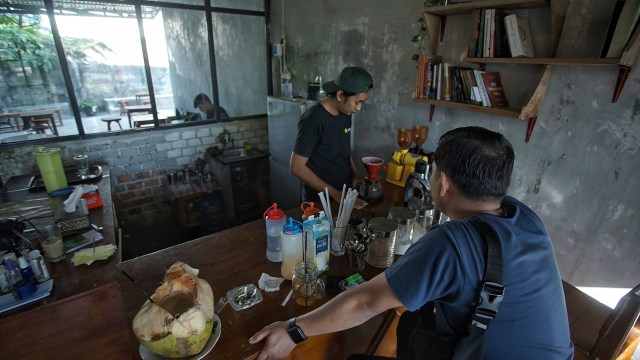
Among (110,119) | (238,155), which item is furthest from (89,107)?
(238,155)

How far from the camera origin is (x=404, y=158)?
223cm

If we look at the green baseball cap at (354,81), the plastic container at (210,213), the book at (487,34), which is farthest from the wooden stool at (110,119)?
the book at (487,34)

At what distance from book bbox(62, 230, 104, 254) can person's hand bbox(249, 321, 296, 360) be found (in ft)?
4.35

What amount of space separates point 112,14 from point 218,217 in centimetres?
242

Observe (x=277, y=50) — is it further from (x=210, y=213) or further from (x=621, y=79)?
(x=621, y=79)

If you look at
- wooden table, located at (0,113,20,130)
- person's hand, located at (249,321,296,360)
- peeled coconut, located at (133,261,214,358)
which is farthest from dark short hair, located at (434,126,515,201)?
wooden table, located at (0,113,20,130)

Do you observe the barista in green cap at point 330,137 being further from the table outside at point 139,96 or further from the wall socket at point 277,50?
the table outside at point 139,96

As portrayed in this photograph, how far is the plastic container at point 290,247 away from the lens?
1.16 metres

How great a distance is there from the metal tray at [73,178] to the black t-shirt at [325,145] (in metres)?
1.93

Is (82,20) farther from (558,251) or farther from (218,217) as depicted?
(558,251)

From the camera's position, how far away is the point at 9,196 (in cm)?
235

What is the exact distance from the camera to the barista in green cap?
1.99m

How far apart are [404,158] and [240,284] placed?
1.50 meters

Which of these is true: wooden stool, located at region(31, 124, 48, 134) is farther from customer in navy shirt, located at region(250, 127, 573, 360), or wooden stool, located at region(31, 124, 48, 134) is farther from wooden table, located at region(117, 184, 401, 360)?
customer in navy shirt, located at region(250, 127, 573, 360)
